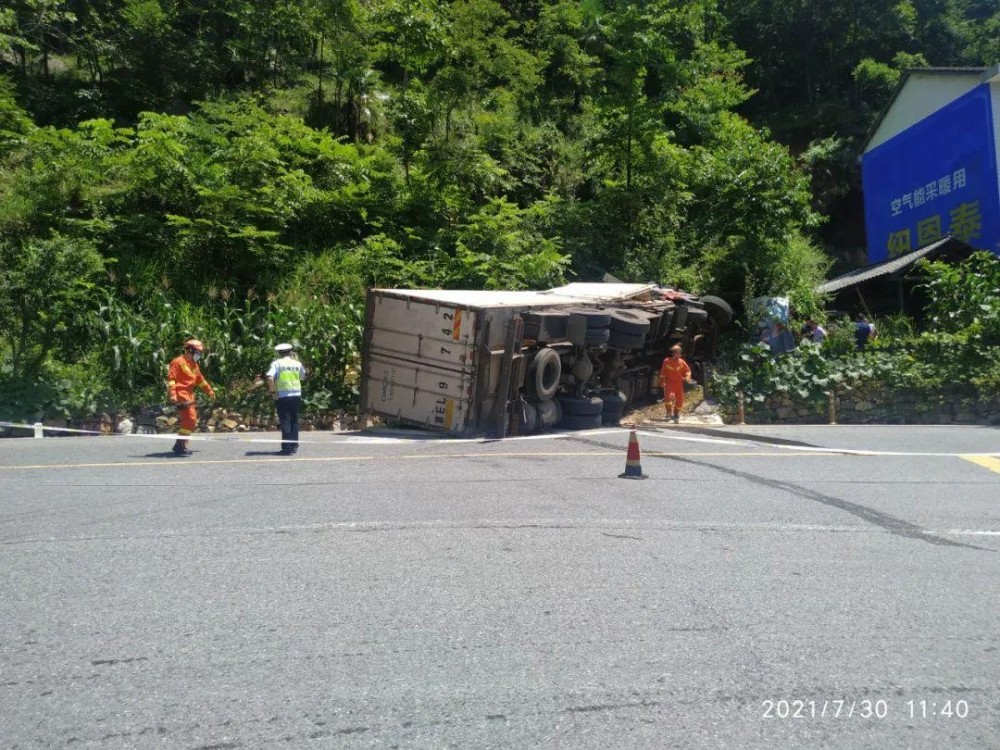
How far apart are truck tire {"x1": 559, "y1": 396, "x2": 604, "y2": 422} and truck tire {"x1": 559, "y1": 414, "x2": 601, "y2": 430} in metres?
0.02

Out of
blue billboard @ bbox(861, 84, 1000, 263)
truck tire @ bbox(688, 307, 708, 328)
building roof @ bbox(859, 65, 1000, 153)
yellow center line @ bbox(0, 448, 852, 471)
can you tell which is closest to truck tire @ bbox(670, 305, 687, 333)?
truck tire @ bbox(688, 307, 708, 328)

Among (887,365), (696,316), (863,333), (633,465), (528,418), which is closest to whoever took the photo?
(633,465)

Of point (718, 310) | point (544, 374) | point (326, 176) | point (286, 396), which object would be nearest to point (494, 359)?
→ point (544, 374)

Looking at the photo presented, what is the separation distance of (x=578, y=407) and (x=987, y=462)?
19.2ft

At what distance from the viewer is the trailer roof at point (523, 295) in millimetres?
13352

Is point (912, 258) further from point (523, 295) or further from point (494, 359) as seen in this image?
point (494, 359)

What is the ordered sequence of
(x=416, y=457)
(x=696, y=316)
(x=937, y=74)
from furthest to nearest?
(x=937, y=74)
(x=696, y=316)
(x=416, y=457)

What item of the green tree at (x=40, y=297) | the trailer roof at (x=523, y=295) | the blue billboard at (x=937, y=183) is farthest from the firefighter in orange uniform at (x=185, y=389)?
the blue billboard at (x=937, y=183)

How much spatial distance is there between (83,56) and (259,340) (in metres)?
14.7

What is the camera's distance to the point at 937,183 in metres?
26.2

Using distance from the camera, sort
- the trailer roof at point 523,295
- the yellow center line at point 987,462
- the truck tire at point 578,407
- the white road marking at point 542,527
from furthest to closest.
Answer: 1. the truck tire at point 578,407
2. the trailer roof at point 523,295
3. the yellow center line at point 987,462
4. the white road marking at point 542,527

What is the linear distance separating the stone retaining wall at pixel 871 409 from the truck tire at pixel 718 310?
9.62ft

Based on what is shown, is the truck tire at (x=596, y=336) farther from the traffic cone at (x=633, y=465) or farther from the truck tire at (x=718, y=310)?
the truck tire at (x=718, y=310)
